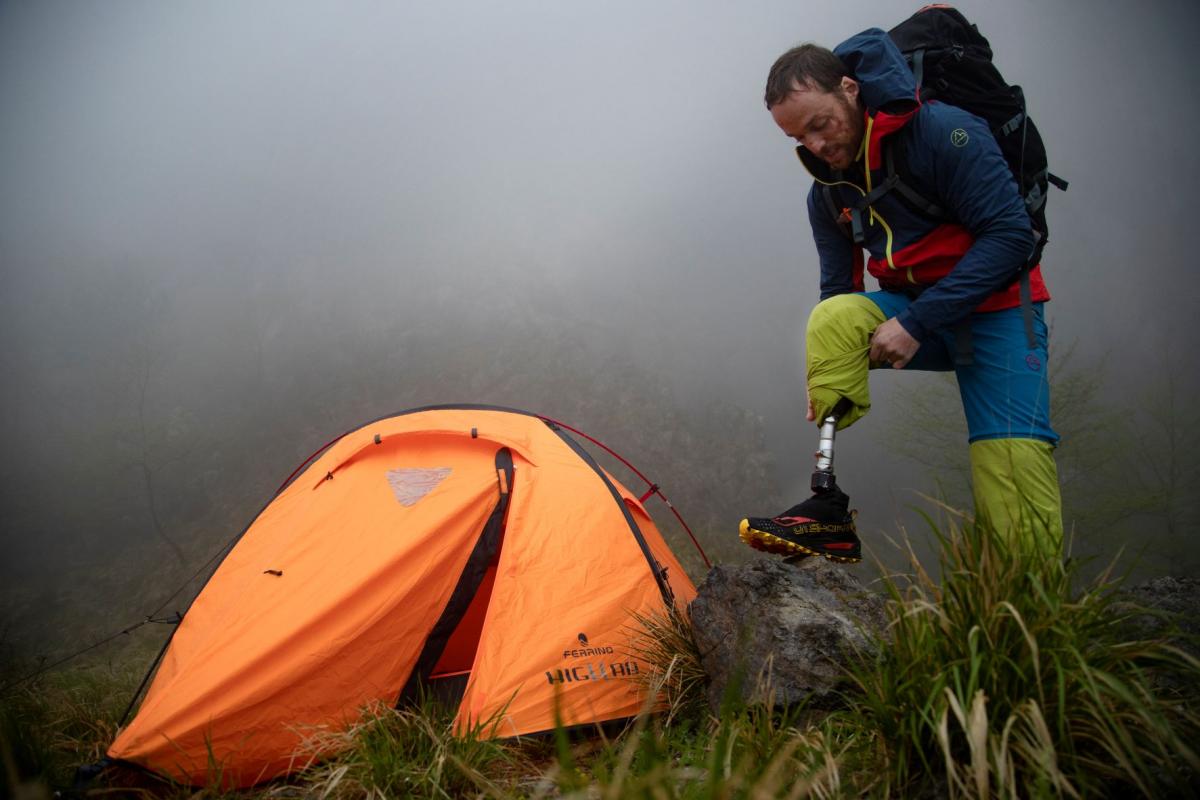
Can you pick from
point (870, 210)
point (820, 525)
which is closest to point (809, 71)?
point (870, 210)

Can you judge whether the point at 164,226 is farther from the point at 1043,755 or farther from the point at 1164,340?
the point at 1164,340

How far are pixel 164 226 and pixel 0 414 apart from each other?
2633 inches

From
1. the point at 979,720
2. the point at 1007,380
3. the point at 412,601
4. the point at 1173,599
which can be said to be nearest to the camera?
the point at 979,720

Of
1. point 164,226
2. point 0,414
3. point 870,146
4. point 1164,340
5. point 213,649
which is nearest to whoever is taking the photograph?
point 870,146

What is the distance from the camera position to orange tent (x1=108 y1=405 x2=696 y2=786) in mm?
2775

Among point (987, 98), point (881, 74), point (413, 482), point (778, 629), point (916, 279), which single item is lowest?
point (778, 629)

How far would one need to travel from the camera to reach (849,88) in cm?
246

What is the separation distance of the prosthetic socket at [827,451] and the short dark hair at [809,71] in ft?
4.47

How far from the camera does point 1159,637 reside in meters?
1.39

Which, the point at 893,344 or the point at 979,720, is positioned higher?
the point at 893,344

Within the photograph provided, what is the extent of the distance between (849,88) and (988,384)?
1392 mm

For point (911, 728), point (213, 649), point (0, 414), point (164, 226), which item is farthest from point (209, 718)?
point (164, 226)

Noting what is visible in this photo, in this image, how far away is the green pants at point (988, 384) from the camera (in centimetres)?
220

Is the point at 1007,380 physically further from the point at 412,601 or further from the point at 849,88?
the point at 412,601
